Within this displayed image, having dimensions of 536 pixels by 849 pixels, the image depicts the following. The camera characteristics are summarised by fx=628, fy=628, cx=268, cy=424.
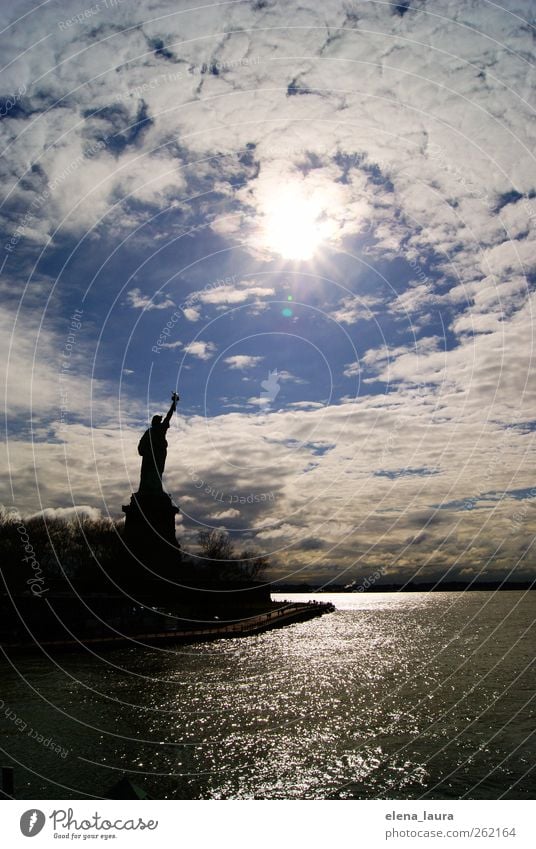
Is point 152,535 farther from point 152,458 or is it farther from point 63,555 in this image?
point 63,555

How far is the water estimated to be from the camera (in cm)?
1845

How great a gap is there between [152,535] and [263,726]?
33094 mm

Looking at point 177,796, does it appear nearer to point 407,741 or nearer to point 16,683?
point 407,741

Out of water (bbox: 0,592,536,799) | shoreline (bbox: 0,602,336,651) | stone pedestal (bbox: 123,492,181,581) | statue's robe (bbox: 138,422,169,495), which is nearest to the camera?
water (bbox: 0,592,536,799)

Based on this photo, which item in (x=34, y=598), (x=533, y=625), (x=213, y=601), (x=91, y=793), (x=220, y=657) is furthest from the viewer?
(x=533, y=625)

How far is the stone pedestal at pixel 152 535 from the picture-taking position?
56.4 metres

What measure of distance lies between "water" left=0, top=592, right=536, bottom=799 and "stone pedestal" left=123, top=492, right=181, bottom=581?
11449mm

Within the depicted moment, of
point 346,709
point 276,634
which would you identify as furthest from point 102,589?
point 346,709

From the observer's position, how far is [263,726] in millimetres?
25359

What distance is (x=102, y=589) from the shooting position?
190 feet

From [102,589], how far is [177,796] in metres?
43.1

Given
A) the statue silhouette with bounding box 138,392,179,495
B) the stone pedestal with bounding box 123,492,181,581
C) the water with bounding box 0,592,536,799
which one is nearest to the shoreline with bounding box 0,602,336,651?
the water with bounding box 0,592,536,799

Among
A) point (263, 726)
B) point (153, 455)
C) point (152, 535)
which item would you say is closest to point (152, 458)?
point (153, 455)

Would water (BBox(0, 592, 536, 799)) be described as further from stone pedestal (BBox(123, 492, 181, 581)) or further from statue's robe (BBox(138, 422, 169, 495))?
statue's robe (BBox(138, 422, 169, 495))
